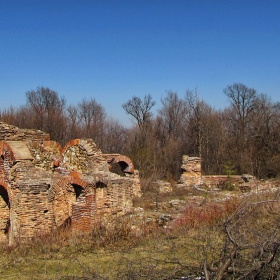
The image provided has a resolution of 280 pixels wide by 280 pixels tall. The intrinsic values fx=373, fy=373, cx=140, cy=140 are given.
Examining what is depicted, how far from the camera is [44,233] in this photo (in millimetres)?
9211

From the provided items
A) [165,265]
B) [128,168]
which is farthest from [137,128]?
[165,265]

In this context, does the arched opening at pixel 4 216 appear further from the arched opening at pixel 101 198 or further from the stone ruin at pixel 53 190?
the arched opening at pixel 101 198

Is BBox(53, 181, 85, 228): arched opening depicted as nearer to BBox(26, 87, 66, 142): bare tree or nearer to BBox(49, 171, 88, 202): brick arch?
BBox(49, 171, 88, 202): brick arch

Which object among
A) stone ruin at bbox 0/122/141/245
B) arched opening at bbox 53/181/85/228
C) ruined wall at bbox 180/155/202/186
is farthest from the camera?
ruined wall at bbox 180/155/202/186

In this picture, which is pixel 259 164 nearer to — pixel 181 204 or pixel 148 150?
pixel 148 150

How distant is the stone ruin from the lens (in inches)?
361

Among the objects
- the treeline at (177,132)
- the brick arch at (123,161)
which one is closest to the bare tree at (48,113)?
the treeline at (177,132)

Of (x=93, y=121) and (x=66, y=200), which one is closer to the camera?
(x=66, y=200)

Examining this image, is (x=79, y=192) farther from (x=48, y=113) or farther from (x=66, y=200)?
(x=48, y=113)

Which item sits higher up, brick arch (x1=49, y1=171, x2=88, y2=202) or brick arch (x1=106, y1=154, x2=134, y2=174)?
brick arch (x1=106, y1=154, x2=134, y2=174)

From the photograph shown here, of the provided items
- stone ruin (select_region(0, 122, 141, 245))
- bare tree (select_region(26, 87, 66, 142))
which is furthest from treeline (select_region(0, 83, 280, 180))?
stone ruin (select_region(0, 122, 141, 245))

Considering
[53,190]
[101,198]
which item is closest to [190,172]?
[101,198]

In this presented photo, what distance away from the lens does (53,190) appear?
10500 millimetres

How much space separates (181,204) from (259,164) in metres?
15.3
